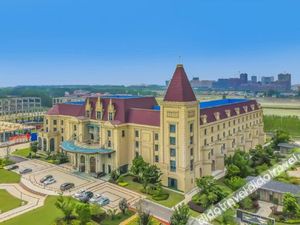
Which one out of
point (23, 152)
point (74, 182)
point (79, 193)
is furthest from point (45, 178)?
point (23, 152)

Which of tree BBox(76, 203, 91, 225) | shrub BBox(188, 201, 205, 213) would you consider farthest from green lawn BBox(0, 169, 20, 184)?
shrub BBox(188, 201, 205, 213)

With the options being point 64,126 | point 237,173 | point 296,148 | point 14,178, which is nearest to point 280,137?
point 296,148

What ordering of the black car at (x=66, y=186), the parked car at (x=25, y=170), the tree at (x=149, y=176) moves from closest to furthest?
1. the tree at (x=149, y=176)
2. the black car at (x=66, y=186)
3. the parked car at (x=25, y=170)

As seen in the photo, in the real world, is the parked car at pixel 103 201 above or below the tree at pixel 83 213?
below

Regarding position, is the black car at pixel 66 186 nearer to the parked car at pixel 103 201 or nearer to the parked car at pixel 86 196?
the parked car at pixel 86 196


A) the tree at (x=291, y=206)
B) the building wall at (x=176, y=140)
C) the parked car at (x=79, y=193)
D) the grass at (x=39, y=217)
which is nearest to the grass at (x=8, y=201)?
the grass at (x=39, y=217)

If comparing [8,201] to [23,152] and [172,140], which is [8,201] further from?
[23,152]
